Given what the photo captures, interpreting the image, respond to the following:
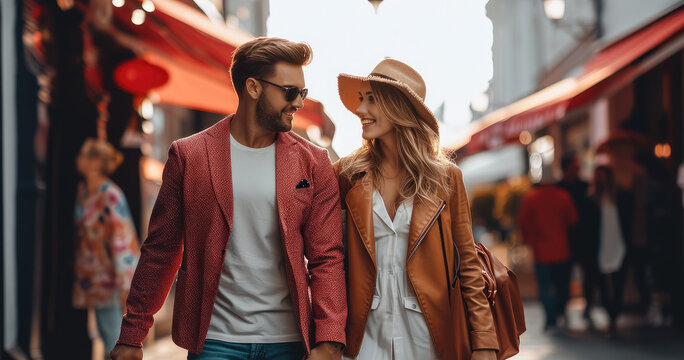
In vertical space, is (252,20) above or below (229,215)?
above

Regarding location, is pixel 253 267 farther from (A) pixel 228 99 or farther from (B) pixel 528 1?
(B) pixel 528 1

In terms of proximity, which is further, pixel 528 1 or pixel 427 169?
pixel 528 1

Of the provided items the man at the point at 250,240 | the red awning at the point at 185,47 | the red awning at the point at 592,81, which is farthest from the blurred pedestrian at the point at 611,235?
the man at the point at 250,240

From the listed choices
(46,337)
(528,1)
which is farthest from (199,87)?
(528,1)

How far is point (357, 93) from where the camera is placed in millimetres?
3711

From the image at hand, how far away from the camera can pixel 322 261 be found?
3115 mm

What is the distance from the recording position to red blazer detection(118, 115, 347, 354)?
9.81 ft

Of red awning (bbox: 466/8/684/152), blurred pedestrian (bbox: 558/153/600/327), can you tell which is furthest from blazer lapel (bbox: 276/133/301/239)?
blurred pedestrian (bbox: 558/153/600/327)

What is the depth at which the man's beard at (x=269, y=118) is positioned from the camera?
3123mm

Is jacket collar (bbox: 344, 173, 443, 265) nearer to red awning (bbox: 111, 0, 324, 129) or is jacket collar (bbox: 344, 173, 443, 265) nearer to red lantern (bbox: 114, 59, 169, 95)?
red awning (bbox: 111, 0, 324, 129)

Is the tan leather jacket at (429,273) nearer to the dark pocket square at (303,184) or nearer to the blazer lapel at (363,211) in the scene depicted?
the blazer lapel at (363,211)

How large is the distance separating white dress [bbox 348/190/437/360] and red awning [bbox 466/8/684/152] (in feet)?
21.2

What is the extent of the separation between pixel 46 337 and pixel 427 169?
15.2ft

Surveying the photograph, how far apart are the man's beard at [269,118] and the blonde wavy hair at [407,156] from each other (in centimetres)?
49
